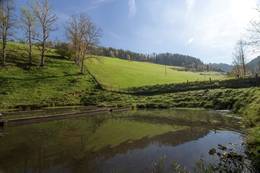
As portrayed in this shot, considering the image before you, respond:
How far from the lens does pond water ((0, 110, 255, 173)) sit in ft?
38.3

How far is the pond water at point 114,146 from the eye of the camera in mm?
11664

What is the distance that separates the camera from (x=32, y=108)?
34.1 meters

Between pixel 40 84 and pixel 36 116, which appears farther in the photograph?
pixel 40 84

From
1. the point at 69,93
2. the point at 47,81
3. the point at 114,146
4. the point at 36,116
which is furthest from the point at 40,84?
the point at 114,146

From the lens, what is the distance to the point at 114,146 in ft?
50.5

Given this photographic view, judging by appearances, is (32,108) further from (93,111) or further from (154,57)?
(154,57)

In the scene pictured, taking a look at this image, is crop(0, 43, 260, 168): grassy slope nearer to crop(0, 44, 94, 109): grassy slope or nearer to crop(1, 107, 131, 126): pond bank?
crop(0, 44, 94, 109): grassy slope

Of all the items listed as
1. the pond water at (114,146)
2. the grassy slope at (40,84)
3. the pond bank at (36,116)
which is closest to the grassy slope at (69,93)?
the grassy slope at (40,84)

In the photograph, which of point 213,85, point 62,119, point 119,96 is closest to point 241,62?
point 213,85

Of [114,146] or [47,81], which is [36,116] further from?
[47,81]

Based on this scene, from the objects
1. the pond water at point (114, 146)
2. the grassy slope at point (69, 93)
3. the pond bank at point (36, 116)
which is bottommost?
the pond water at point (114, 146)

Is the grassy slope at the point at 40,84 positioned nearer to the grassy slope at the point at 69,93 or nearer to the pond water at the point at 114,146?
the grassy slope at the point at 69,93

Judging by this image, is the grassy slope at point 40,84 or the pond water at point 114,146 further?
the grassy slope at point 40,84

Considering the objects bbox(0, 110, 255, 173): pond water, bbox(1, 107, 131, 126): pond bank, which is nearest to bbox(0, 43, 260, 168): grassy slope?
bbox(1, 107, 131, 126): pond bank
